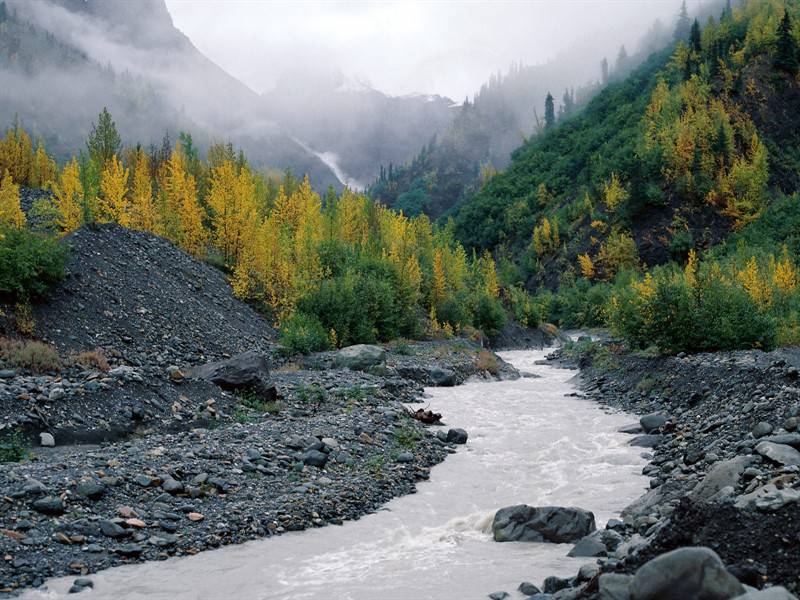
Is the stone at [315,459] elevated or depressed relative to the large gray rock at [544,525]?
elevated

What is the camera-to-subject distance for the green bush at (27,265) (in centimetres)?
2527

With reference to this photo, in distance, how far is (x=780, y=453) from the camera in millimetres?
11016

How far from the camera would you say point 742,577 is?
6664 mm

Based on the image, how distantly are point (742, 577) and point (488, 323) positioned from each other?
60997 mm

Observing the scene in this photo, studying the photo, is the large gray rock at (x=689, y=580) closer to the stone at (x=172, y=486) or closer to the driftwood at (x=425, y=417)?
the stone at (x=172, y=486)

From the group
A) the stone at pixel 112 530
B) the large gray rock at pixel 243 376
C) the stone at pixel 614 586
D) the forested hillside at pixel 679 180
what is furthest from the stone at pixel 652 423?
the forested hillside at pixel 679 180

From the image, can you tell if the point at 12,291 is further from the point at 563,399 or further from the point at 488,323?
the point at 488,323

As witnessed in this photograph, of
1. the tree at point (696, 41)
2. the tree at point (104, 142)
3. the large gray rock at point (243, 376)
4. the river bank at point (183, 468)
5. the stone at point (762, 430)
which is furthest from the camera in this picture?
the tree at point (696, 41)

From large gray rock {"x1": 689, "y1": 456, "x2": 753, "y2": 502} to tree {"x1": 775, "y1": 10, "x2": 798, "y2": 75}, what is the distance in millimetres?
123386

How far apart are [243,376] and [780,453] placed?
15.7 m

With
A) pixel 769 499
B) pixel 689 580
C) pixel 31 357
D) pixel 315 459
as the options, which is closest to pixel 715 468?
pixel 769 499

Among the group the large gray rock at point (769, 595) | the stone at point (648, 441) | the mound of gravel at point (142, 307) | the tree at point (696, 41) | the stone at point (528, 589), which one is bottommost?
the stone at point (648, 441)

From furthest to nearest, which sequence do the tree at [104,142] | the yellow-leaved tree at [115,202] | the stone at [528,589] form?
the tree at [104,142]
the yellow-leaved tree at [115,202]
the stone at [528,589]

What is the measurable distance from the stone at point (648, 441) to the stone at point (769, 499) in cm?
945
